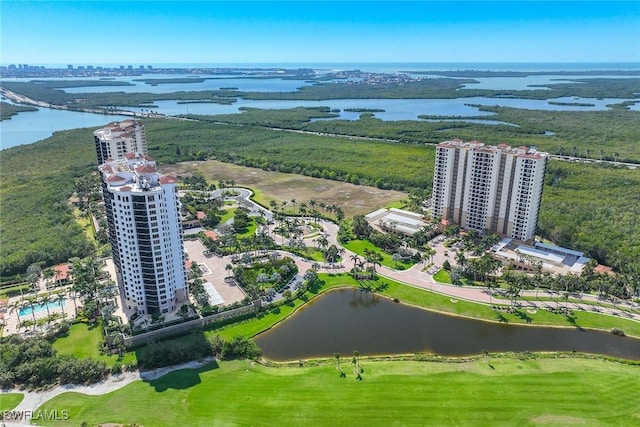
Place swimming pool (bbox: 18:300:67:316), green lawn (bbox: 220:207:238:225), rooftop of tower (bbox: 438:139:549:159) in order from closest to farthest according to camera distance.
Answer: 1. swimming pool (bbox: 18:300:67:316)
2. rooftop of tower (bbox: 438:139:549:159)
3. green lawn (bbox: 220:207:238:225)

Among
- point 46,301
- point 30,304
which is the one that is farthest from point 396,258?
point 30,304

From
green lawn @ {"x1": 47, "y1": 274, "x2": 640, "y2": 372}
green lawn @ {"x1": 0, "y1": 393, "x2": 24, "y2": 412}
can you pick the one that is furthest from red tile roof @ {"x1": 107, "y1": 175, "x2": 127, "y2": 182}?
green lawn @ {"x1": 0, "y1": 393, "x2": 24, "y2": 412}

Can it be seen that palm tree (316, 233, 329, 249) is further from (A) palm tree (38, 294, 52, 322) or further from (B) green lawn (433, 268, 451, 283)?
(A) palm tree (38, 294, 52, 322)

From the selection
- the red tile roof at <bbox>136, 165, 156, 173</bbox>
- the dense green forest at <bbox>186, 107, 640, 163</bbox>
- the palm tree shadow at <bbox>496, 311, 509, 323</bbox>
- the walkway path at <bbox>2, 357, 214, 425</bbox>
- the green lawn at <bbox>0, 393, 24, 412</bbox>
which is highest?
the red tile roof at <bbox>136, 165, 156, 173</bbox>

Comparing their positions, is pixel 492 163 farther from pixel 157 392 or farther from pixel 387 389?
pixel 157 392

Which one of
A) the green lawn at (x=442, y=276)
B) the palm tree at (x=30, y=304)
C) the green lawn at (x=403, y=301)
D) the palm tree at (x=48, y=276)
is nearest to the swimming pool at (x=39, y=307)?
the palm tree at (x=30, y=304)

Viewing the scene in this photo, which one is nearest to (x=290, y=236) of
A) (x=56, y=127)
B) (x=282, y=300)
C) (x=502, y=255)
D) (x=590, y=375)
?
(x=282, y=300)

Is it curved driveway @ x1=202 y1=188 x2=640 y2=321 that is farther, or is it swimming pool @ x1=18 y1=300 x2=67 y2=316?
curved driveway @ x1=202 y1=188 x2=640 y2=321
